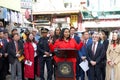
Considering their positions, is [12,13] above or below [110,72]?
above

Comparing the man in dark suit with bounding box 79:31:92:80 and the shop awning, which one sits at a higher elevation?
the man in dark suit with bounding box 79:31:92:80

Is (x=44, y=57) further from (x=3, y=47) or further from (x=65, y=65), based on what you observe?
(x=65, y=65)

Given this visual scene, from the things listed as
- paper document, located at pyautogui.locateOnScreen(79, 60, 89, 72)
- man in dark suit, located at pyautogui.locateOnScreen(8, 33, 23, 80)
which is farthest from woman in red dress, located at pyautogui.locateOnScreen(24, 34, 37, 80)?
paper document, located at pyautogui.locateOnScreen(79, 60, 89, 72)

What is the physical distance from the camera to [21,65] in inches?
454

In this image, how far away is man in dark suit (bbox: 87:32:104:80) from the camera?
10.5 metres

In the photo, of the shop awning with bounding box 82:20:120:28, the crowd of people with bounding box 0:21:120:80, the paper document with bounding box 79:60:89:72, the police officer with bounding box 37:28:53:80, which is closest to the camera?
the crowd of people with bounding box 0:21:120:80

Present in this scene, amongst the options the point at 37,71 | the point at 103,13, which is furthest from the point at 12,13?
the point at 103,13

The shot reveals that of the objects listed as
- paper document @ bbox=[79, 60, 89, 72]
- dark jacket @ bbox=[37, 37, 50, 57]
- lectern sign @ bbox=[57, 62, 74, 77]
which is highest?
dark jacket @ bbox=[37, 37, 50, 57]

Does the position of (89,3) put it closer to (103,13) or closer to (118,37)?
(103,13)

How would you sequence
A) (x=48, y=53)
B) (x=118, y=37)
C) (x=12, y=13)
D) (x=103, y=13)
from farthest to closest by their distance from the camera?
(x=103, y=13) → (x=12, y=13) → (x=48, y=53) → (x=118, y=37)

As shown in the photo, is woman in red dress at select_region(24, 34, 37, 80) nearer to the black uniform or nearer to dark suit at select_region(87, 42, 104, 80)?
the black uniform

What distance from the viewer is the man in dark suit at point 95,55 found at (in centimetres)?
1051

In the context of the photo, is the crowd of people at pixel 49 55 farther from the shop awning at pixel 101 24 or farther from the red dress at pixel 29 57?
the shop awning at pixel 101 24

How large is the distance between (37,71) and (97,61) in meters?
2.38
